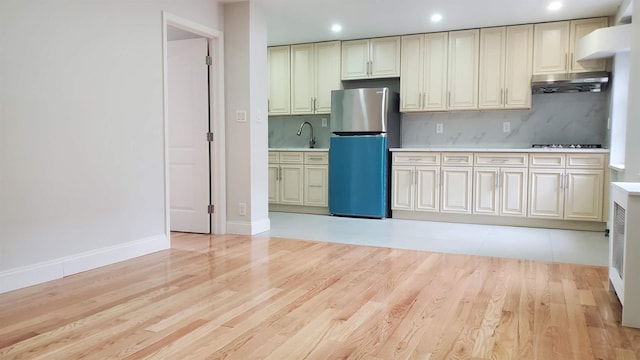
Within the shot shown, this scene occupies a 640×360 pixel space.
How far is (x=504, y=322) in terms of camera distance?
91.0 inches

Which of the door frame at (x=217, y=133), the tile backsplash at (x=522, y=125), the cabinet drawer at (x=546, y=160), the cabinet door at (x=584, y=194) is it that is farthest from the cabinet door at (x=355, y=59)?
the cabinet door at (x=584, y=194)

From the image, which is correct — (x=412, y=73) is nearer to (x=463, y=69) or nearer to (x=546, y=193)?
(x=463, y=69)

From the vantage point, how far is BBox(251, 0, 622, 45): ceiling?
4.61 metres

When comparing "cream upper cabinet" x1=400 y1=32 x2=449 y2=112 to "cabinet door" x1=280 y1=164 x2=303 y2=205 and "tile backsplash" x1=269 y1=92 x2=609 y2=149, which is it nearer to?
"tile backsplash" x1=269 y1=92 x2=609 y2=149

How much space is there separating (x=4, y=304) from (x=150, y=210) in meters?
1.39

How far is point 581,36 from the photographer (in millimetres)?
5070

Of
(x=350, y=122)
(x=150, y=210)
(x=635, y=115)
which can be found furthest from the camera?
(x=350, y=122)

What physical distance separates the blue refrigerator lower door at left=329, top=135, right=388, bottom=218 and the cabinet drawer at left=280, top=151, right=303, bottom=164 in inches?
18.7

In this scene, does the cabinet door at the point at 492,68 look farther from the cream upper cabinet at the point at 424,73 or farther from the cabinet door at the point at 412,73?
the cabinet door at the point at 412,73

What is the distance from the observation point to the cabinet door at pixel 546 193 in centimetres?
497

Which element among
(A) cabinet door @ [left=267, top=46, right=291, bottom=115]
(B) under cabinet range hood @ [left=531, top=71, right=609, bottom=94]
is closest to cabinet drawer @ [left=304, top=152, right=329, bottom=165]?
(A) cabinet door @ [left=267, top=46, right=291, bottom=115]

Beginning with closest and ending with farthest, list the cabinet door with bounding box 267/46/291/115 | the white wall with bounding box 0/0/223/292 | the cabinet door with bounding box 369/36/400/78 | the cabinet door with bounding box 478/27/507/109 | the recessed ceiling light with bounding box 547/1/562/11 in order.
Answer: the white wall with bounding box 0/0/223/292, the recessed ceiling light with bounding box 547/1/562/11, the cabinet door with bounding box 478/27/507/109, the cabinet door with bounding box 369/36/400/78, the cabinet door with bounding box 267/46/291/115

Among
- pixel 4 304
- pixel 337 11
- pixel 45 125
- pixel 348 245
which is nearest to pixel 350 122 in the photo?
pixel 337 11

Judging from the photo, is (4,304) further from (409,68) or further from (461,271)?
(409,68)
